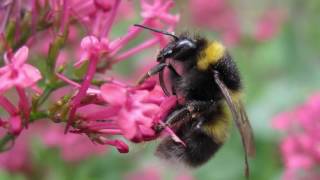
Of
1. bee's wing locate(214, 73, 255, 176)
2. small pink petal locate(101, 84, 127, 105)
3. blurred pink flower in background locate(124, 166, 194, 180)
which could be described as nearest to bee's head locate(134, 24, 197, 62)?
bee's wing locate(214, 73, 255, 176)

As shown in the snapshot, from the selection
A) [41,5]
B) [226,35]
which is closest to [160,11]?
[41,5]

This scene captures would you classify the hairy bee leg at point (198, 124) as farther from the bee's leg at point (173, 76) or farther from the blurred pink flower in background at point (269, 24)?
the blurred pink flower in background at point (269, 24)

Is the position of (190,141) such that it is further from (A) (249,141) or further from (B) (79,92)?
(B) (79,92)

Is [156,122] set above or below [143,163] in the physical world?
above

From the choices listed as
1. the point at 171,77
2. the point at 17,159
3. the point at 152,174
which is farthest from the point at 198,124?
the point at 152,174

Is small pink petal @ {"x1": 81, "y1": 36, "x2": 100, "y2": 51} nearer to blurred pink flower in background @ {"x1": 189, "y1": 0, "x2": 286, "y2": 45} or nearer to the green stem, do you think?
the green stem

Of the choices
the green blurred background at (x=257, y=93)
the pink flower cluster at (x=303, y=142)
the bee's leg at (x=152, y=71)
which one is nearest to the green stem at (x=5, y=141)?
the bee's leg at (x=152, y=71)

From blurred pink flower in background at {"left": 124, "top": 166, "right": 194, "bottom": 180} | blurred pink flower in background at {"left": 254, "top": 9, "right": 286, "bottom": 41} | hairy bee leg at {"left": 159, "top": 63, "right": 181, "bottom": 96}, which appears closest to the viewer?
hairy bee leg at {"left": 159, "top": 63, "right": 181, "bottom": 96}
